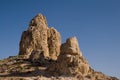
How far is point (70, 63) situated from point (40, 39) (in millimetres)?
28549

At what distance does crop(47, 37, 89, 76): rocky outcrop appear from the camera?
5681 centimetres

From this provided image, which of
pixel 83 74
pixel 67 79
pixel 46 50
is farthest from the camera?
pixel 46 50

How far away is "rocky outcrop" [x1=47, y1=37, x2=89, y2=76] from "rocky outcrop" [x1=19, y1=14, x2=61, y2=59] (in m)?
21.8

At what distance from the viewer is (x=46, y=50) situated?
276ft

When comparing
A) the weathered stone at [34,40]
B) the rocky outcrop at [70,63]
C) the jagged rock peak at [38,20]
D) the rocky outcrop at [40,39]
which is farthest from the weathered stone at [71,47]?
the jagged rock peak at [38,20]

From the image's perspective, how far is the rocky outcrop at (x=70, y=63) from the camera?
5681cm

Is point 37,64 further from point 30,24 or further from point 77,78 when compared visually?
point 30,24

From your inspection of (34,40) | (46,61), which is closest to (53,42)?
(34,40)

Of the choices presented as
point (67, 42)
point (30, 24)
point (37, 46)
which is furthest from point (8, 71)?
point (30, 24)

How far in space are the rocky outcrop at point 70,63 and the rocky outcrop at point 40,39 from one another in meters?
21.8

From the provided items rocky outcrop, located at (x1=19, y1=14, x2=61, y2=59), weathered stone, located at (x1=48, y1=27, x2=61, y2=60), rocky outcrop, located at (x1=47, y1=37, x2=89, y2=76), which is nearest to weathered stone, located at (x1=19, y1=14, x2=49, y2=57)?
rocky outcrop, located at (x1=19, y1=14, x2=61, y2=59)

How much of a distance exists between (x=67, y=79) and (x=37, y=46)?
3154 centimetres

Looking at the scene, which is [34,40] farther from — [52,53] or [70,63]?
[70,63]

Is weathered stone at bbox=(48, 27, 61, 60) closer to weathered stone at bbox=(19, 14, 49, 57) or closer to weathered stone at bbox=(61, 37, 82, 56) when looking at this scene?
weathered stone at bbox=(19, 14, 49, 57)
